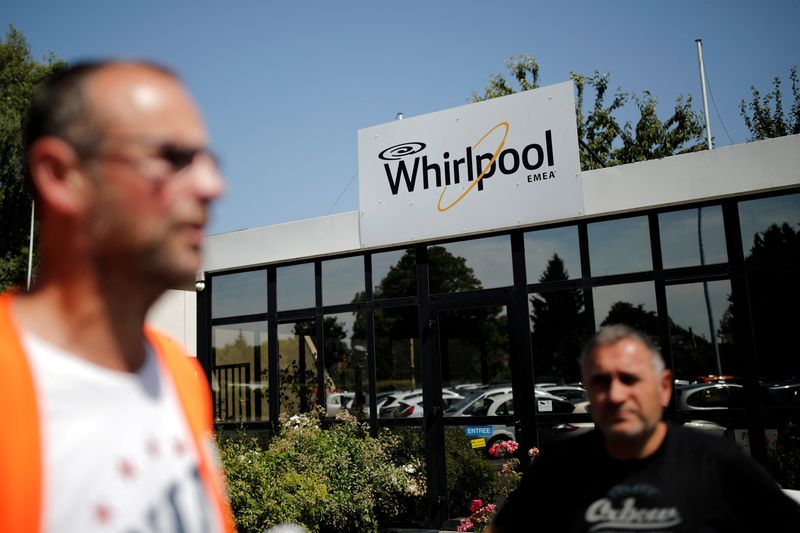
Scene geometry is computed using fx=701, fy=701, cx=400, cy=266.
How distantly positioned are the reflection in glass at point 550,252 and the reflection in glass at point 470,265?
0.27 metres

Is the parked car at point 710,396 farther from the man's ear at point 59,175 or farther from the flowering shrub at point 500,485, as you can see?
the man's ear at point 59,175

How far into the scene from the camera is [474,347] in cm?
898

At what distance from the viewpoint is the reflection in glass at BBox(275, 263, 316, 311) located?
1034cm

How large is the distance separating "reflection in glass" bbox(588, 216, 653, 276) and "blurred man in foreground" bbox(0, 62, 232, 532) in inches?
314

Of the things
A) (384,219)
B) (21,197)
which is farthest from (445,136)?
(21,197)

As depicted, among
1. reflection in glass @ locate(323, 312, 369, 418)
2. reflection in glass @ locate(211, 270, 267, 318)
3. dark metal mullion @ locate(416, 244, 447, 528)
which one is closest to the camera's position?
dark metal mullion @ locate(416, 244, 447, 528)

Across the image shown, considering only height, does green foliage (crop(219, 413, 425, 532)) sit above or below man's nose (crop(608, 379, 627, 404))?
below

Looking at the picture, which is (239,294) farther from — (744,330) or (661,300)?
(744,330)

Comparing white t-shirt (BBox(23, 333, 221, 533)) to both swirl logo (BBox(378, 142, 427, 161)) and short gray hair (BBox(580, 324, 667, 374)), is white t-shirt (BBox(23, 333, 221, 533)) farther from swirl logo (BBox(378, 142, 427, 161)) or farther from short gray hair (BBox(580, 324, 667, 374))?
swirl logo (BBox(378, 142, 427, 161))

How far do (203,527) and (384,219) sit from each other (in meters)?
8.71

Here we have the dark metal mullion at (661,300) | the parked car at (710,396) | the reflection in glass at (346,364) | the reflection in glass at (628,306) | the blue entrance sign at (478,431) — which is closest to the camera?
the parked car at (710,396)

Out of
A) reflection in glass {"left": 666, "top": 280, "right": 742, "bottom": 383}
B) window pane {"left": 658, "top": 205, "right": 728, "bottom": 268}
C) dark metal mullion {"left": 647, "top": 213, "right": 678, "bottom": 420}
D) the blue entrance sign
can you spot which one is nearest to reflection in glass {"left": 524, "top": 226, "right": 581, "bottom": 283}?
dark metal mullion {"left": 647, "top": 213, "right": 678, "bottom": 420}

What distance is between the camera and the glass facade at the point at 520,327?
769cm

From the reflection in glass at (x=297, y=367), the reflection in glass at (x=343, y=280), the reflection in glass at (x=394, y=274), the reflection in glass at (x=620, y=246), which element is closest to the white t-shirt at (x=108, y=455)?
the reflection in glass at (x=620, y=246)
